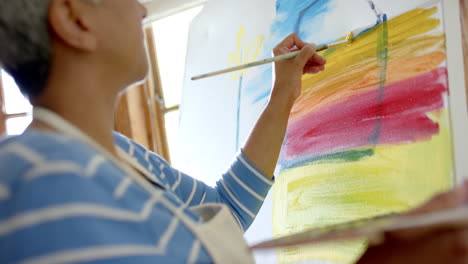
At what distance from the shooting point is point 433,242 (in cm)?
35

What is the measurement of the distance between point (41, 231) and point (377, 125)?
67 centimetres

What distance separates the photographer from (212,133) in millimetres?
1367

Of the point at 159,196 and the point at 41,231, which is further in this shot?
the point at 159,196

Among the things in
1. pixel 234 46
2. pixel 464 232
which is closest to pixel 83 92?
pixel 464 232

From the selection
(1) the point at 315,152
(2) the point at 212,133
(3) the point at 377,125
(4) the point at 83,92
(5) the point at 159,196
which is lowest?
(2) the point at 212,133

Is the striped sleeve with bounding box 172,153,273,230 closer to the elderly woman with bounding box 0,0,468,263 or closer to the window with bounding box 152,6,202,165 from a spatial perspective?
the elderly woman with bounding box 0,0,468,263

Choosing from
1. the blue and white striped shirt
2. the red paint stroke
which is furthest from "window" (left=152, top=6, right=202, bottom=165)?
the blue and white striped shirt

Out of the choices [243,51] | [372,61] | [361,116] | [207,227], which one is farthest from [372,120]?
[243,51]

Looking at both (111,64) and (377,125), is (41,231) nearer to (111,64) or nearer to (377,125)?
(111,64)

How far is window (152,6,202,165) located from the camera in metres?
2.08

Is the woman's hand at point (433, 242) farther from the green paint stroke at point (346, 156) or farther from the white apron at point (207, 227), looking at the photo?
the green paint stroke at point (346, 156)

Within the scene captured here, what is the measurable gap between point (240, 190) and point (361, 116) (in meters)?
0.31

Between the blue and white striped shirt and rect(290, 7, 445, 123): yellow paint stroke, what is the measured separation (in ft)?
1.81

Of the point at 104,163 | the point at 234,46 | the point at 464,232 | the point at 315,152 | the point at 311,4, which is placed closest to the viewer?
the point at 464,232
